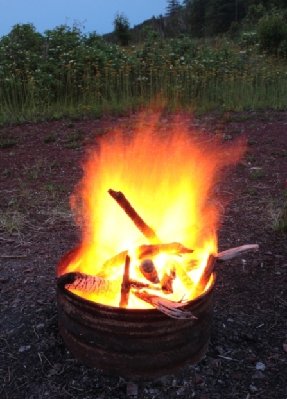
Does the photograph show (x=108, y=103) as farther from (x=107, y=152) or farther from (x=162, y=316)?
(x=162, y=316)

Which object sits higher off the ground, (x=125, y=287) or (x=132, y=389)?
(x=125, y=287)

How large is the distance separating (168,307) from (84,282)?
1.53 ft

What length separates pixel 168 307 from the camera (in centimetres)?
235

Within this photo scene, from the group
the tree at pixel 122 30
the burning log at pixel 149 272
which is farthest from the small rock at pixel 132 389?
the tree at pixel 122 30

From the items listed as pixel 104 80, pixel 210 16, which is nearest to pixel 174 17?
pixel 210 16

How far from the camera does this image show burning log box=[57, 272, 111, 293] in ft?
8.45

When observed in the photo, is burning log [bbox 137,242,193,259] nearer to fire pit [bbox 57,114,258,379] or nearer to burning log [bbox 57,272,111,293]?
fire pit [bbox 57,114,258,379]

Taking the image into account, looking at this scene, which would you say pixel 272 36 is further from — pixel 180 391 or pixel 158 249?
pixel 180 391

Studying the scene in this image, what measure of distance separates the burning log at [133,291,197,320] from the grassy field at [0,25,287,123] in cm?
572

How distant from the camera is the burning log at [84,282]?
8.45 ft

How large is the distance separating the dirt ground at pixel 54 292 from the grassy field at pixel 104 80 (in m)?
2.19

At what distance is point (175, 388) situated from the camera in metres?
2.61

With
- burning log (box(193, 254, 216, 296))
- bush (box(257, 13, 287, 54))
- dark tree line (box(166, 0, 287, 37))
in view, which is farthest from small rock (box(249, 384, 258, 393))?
dark tree line (box(166, 0, 287, 37))

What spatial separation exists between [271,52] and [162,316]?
587 inches
